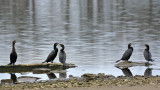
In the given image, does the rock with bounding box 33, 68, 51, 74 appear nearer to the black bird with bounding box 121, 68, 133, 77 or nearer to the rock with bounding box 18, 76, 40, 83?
the rock with bounding box 18, 76, 40, 83

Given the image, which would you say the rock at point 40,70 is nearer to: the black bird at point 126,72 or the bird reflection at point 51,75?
the bird reflection at point 51,75

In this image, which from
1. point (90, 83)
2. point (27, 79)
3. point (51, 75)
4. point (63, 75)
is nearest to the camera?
point (90, 83)

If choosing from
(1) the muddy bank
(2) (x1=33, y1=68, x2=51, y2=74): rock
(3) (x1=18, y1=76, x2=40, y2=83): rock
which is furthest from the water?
(1) the muddy bank

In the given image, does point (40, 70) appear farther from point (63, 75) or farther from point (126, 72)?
point (126, 72)

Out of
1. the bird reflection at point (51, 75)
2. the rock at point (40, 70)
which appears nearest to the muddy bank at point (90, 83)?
the bird reflection at point (51, 75)

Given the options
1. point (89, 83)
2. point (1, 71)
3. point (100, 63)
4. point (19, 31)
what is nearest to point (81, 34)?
point (19, 31)

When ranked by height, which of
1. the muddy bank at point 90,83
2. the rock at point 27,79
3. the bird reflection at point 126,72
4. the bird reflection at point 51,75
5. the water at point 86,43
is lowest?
the bird reflection at point 126,72

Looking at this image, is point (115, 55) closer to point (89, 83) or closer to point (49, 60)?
point (49, 60)

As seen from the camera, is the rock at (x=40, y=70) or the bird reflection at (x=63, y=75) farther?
the rock at (x=40, y=70)

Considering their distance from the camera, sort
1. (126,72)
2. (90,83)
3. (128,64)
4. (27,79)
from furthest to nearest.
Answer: (128,64) → (126,72) → (27,79) → (90,83)

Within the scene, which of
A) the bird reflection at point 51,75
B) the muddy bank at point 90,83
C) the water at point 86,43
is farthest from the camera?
the water at point 86,43

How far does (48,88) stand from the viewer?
20.5 meters

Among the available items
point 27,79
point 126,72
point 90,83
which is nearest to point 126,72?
point 126,72

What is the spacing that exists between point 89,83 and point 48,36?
28.9m
